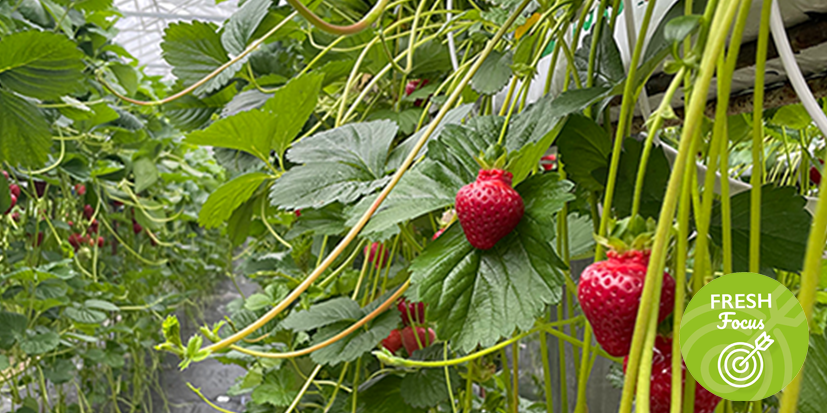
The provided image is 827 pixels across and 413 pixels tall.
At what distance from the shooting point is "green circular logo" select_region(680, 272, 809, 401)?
15 centimetres

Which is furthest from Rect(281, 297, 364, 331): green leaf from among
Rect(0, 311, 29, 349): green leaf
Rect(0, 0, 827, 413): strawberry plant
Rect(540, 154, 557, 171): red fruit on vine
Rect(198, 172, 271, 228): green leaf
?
Rect(0, 311, 29, 349): green leaf

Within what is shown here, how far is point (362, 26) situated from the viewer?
0.90 feet

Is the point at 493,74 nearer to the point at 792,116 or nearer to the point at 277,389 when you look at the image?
the point at 792,116

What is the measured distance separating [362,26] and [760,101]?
17cm

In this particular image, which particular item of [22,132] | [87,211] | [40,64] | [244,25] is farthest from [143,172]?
[244,25]

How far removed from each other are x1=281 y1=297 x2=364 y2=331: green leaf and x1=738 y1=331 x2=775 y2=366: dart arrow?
18.1 inches

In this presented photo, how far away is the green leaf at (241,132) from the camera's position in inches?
18.7

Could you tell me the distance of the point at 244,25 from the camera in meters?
0.69

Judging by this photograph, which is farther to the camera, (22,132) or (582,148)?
(22,132)

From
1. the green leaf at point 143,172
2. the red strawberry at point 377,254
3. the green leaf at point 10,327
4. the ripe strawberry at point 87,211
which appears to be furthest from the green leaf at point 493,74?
the ripe strawberry at point 87,211

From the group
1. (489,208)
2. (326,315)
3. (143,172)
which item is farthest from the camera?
(143,172)

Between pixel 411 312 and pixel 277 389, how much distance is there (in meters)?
0.40

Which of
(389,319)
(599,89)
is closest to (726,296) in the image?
(599,89)

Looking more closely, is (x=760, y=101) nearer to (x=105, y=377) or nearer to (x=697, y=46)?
(x=697, y=46)
